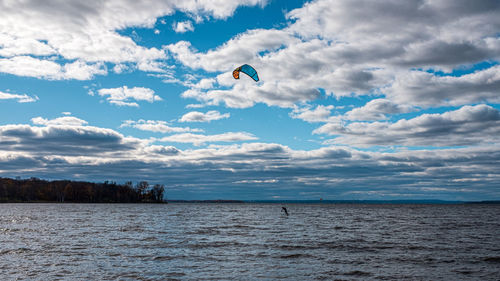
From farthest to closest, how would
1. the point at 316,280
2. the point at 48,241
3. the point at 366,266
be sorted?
the point at 48,241
the point at 366,266
the point at 316,280

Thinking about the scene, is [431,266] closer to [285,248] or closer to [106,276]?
[285,248]

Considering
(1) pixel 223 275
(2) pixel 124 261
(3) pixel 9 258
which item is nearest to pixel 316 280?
(1) pixel 223 275

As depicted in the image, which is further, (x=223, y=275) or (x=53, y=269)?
(x=53, y=269)

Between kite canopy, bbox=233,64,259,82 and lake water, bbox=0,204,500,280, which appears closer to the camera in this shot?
lake water, bbox=0,204,500,280

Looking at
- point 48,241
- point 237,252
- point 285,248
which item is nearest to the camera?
point 237,252

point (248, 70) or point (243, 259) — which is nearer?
point (243, 259)

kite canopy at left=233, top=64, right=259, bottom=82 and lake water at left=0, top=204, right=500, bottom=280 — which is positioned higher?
kite canopy at left=233, top=64, right=259, bottom=82

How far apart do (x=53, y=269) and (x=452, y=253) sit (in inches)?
987

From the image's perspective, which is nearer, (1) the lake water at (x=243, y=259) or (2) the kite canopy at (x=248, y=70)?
(1) the lake water at (x=243, y=259)

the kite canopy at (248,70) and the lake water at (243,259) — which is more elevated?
the kite canopy at (248,70)

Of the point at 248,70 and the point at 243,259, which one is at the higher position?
the point at 248,70

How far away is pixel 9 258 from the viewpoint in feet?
76.3

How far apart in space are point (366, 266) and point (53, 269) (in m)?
16.6

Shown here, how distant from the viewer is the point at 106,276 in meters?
18.7
